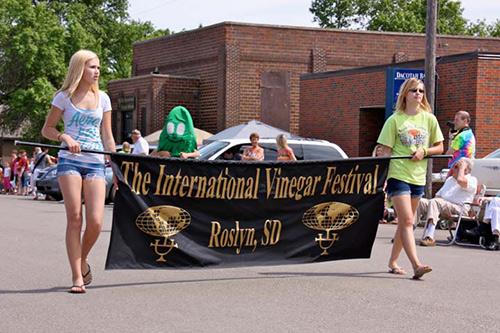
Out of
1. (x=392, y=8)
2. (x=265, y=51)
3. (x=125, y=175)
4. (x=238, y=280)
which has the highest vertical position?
(x=392, y=8)

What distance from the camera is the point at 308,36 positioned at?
37469 mm

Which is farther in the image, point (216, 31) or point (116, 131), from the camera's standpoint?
A: point (116, 131)

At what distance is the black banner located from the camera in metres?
7.84

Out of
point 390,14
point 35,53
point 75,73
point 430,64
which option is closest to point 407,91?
point 75,73

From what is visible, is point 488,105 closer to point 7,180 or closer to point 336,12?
point 7,180

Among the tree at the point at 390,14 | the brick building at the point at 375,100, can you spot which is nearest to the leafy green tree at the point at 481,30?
the tree at the point at 390,14

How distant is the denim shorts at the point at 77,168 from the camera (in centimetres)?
738

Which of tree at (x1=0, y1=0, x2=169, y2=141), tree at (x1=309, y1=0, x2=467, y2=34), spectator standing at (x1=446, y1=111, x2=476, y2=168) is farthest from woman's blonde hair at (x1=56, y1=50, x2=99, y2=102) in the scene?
tree at (x1=309, y1=0, x2=467, y2=34)

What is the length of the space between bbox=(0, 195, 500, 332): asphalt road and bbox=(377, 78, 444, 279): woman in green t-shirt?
1.93 ft

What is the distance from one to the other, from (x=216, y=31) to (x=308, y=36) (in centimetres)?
410

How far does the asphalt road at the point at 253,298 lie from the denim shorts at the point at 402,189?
85 cm

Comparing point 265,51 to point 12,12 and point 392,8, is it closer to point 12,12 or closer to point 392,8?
point 12,12

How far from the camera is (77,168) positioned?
7422 mm

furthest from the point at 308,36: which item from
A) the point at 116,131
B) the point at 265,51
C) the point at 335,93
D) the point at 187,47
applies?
the point at 116,131
